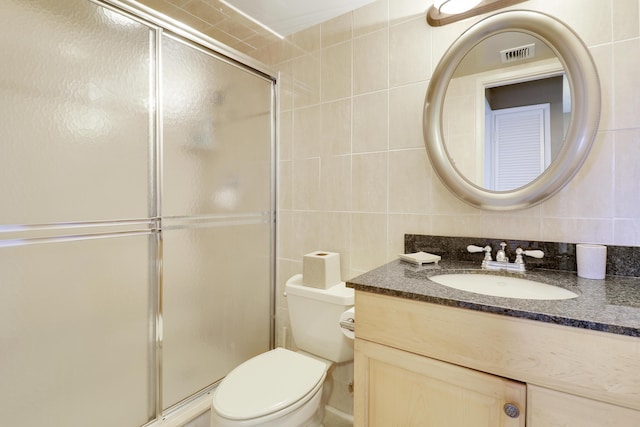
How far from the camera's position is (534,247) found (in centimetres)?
108

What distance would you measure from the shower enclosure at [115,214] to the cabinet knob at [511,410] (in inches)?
49.9

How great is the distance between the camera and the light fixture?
117 centimetres

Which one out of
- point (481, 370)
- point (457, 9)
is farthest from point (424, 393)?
point (457, 9)

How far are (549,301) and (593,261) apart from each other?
38 cm

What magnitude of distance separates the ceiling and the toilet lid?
67.5 inches

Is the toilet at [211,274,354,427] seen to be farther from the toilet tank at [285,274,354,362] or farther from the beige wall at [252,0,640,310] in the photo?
the beige wall at [252,0,640,310]

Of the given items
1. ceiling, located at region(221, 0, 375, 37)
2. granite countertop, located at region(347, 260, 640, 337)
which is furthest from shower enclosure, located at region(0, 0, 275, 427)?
granite countertop, located at region(347, 260, 640, 337)

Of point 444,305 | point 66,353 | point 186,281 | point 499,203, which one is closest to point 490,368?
point 444,305

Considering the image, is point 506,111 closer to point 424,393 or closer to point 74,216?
point 424,393

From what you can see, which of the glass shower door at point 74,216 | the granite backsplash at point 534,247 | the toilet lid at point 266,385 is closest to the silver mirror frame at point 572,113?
the granite backsplash at point 534,247

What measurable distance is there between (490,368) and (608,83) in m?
1.02

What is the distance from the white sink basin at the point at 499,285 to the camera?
950 millimetres

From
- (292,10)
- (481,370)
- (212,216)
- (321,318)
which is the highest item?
(292,10)

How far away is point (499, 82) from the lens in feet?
3.81
